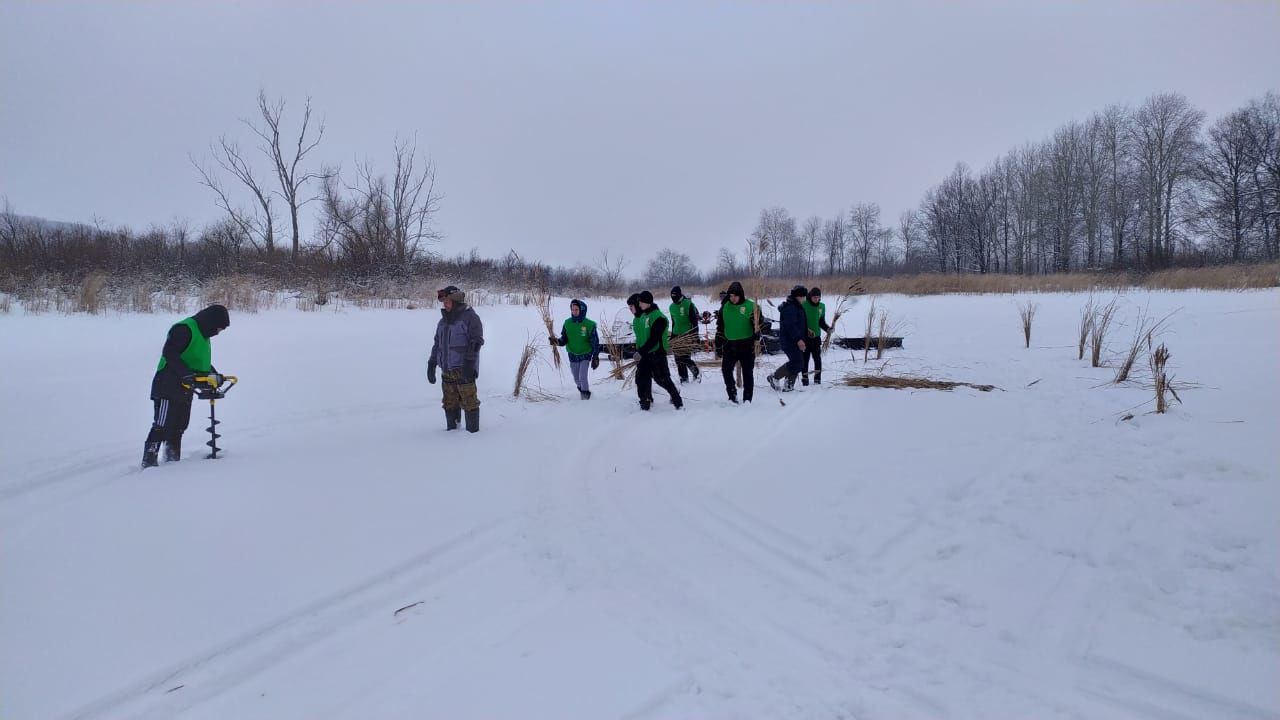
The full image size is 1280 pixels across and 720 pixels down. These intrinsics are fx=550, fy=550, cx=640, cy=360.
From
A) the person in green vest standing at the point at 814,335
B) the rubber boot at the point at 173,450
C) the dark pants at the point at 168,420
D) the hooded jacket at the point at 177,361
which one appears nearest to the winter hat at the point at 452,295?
the hooded jacket at the point at 177,361

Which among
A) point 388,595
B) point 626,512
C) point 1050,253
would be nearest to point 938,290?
point 1050,253

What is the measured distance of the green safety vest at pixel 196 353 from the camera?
5445 mm

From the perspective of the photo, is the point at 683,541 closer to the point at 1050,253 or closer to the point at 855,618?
the point at 855,618

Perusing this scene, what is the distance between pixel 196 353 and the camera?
18.1ft

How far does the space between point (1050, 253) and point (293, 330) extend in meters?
53.3

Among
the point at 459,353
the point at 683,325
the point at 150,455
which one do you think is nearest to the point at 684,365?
the point at 683,325

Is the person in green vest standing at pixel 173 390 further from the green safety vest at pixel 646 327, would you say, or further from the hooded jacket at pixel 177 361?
the green safety vest at pixel 646 327

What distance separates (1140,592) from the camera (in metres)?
3.01

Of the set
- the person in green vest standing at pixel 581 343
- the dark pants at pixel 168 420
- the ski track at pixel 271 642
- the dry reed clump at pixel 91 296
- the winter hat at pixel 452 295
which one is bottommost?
the ski track at pixel 271 642

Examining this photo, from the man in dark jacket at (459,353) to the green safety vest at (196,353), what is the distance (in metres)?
2.19

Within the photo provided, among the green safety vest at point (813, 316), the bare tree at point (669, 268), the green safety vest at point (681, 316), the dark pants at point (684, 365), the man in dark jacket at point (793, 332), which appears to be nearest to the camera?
the man in dark jacket at point (793, 332)

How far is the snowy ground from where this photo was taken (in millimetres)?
2449

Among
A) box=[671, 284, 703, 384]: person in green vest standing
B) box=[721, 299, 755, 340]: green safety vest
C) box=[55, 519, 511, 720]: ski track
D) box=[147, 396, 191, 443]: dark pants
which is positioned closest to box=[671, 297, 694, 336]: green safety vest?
box=[671, 284, 703, 384]: person in green vest standing

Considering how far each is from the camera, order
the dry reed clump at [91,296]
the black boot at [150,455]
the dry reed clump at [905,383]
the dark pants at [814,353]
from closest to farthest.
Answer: the black boot at [150,455], the dry reed clump at [905,383], the dark pants at [814,353], the dry reed clump at [91,296]
